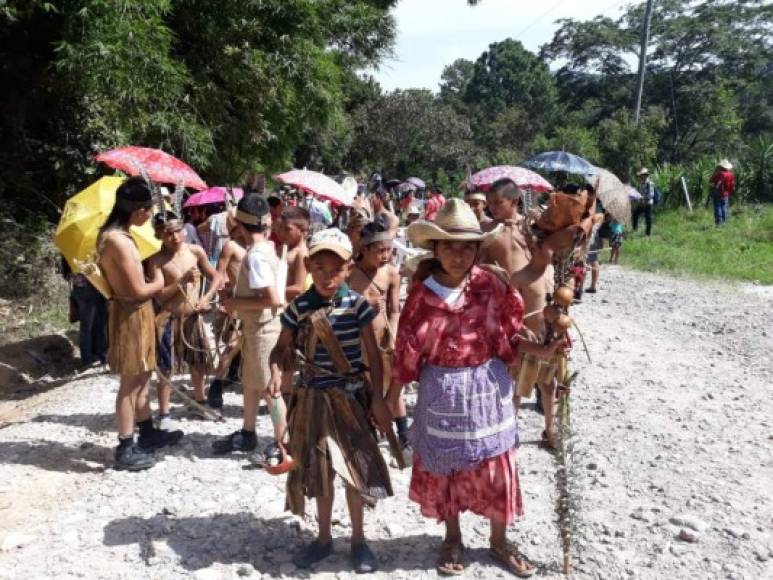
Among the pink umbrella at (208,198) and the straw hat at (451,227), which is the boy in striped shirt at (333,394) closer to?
the straw hat at (451,227)

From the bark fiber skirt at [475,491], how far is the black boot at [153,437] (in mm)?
2376

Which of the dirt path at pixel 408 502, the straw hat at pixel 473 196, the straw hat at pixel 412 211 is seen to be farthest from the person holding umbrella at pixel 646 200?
the dirt path at pixel 408 502

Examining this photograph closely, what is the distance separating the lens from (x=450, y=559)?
3332 mm

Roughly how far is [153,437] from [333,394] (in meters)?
2.19

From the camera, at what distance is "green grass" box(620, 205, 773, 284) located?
13086mm

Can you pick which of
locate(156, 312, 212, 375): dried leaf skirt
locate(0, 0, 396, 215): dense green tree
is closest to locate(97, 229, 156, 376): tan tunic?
locate(156, 312, 212, 375): dried leaf skirt

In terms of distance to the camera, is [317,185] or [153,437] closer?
[153,437]

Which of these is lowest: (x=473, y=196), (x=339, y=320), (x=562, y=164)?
(x=339, y=320)

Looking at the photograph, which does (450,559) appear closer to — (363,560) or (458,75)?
(363,560)

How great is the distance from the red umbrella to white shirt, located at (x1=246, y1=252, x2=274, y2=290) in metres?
2.38

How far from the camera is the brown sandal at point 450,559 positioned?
330cm

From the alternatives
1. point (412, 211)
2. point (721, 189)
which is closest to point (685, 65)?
point (721, 189)

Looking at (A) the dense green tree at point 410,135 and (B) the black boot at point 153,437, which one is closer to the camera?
(B) the black boot at point 153,437

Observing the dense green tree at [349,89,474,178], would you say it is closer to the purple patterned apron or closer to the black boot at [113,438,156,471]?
the black boot at [113,438,156,471]
